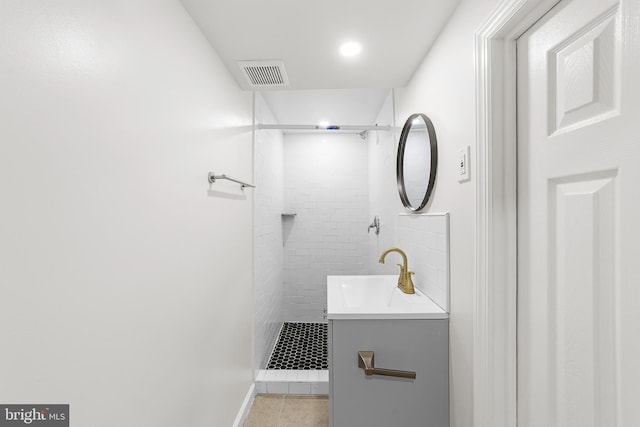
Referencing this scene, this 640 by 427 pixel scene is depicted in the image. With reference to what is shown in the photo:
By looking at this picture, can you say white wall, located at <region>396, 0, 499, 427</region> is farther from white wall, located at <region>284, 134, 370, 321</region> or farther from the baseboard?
white wall, located at <region>284, 134, 370, 321</region>

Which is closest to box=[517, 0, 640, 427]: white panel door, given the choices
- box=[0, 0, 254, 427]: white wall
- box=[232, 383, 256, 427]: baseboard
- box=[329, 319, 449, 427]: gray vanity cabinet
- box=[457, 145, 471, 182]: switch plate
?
box=[457, 145, 471, 182]: switch plate

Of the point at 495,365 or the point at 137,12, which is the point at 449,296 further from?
the point at 137,12

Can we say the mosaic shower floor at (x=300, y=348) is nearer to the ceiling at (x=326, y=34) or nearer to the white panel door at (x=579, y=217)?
the white panel door at (x=579, y=217)

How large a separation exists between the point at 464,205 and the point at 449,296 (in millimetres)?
415

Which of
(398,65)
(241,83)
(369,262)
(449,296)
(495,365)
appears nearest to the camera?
(495,365)

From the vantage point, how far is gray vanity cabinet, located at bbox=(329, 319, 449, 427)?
1.23 metres

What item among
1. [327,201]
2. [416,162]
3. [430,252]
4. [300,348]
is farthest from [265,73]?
[300,348]

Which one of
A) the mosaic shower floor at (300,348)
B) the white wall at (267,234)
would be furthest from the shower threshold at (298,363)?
the white wall at (267,234)

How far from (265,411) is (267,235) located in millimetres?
1334

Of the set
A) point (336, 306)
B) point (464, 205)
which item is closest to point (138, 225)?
point (336, 306)

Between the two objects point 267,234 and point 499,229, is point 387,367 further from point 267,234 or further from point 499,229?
point 267,234

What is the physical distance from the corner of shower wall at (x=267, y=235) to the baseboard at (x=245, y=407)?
154 millimetres

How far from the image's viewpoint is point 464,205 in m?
1.10

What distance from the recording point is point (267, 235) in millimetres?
2607
